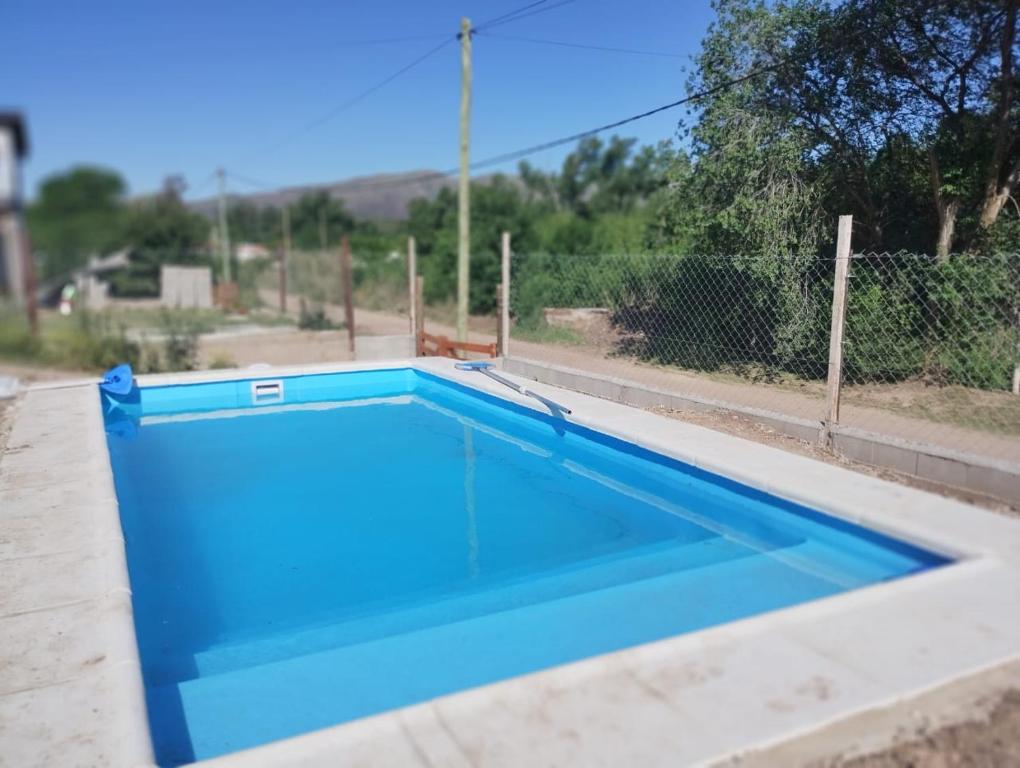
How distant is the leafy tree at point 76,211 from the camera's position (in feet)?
10.6

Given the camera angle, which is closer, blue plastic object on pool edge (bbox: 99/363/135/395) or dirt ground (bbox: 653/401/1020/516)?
dirt ground (bbox: 653/401/1020/516)

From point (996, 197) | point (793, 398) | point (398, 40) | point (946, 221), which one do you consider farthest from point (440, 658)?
point (398, 40)

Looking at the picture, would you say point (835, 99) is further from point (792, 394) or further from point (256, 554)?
point (256, 554)

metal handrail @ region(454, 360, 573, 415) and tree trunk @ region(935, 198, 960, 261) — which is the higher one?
tree trunk @ region(935, 198, 960, 261)

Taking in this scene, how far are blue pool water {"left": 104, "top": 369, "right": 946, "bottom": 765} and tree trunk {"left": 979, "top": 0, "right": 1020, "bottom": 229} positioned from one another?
15.2ft

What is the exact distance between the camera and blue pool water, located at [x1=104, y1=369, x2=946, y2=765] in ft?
10.4

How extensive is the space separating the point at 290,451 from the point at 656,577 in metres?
4.16

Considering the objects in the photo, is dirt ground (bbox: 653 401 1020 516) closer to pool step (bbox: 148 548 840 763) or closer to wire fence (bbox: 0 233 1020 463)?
wire fence (bbox: 0 233 1020 463)

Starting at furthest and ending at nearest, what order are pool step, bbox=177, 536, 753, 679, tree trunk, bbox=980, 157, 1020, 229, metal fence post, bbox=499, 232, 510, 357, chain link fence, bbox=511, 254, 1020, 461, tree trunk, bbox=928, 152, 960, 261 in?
metal fence post, bbox=499, 232, 510, 357, tree trunk, bbox=928, 152, 960, 261, tree trunk, bbox=980, 157, 1020, 229, chain link fence, bbox=511, 254, 1020, 461, pool step, bbox=177, 536, 753, 679

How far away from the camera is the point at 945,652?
2689mm

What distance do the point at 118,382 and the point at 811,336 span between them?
7.37 meters

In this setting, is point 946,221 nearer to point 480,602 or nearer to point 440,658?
point 480,602

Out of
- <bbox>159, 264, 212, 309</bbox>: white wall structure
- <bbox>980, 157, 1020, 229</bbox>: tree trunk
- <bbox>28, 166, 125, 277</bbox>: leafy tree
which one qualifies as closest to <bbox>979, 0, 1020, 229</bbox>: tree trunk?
<bbox>980, 157, 1020, 229</bbox>: tree trunk

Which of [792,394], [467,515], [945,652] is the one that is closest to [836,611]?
[945,652]
